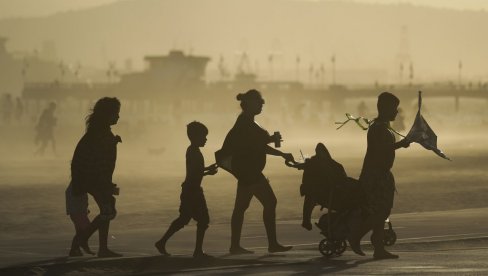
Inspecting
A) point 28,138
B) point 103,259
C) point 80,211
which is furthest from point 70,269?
point 28,138

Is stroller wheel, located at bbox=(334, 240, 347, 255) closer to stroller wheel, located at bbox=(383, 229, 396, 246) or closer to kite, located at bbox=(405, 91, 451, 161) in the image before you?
kite, located at bbox=(405, 91, 451, 161)

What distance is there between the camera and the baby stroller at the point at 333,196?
14062 millimetres

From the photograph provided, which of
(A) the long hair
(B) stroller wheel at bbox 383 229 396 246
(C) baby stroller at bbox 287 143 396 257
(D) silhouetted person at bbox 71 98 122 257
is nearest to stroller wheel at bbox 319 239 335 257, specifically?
(C) baby stroller at bbox 287 143 396 257

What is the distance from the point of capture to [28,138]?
8781 centimetres

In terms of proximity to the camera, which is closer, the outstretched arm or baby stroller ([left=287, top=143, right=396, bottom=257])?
baby stroller ([left=287, top=143, right=396, bottom=257])

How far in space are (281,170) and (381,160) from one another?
27.0m

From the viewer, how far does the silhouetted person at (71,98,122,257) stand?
550 inches

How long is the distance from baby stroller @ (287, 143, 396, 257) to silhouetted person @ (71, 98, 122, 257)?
174 centimetres

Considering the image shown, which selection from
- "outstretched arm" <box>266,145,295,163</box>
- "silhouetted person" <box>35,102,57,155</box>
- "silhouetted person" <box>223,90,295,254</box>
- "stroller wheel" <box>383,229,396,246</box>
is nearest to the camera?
"outstretched arm" <box>266,145,295,163</box>

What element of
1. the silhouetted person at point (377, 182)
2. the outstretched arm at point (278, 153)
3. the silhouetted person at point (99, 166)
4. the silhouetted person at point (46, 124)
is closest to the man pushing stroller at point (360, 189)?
the silhouetted person at point (377, 182)

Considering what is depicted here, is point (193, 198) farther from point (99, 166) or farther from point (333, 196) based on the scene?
point (333, 196)

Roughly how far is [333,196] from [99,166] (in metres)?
2.08

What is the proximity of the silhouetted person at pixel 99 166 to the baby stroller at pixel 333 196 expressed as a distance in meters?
1.74

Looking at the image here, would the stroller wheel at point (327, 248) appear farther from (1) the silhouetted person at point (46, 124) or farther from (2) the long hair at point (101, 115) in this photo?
(1) the silhouetted person at point (46, 124)
